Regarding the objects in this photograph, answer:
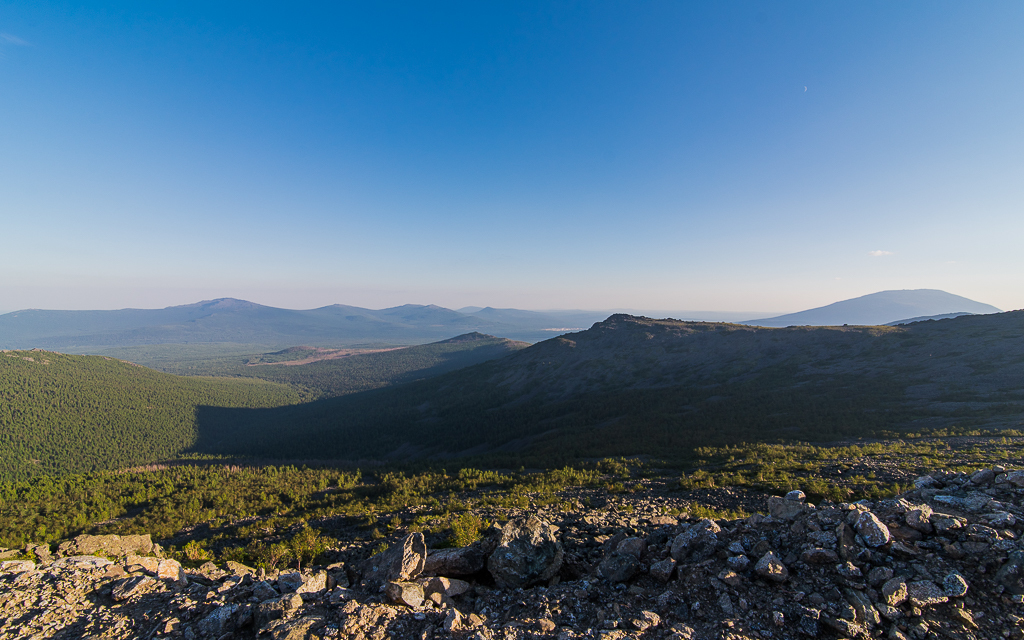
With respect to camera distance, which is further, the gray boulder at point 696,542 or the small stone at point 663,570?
the gray boulder at point 696,542

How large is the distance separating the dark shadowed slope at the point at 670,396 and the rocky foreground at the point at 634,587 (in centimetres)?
1679

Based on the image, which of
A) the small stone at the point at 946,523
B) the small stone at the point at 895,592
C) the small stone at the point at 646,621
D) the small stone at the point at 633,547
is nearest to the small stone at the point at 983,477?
the small stone at the point at 946,523

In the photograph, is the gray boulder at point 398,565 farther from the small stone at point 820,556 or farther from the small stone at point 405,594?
the small stone at point 820,556

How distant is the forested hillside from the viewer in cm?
5972

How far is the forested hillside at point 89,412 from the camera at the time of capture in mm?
59719

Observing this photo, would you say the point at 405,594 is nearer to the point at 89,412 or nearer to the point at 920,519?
the point at 920,519

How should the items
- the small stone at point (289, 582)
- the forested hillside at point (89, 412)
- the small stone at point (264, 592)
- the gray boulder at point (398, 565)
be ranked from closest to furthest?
the small stone at point (264, 592), the small stone at point (289, 582), the gray boulder at point (398, 565), the forested hillside at point (89, 412)

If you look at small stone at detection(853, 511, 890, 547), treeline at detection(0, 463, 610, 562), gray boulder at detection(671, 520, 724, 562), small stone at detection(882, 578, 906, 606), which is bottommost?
treeline at detection(0, 463, 610, 562)

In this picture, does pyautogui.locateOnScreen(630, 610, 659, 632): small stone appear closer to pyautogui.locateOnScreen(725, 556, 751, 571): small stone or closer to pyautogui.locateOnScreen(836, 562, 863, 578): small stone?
pyautogui.locateOnScreen(725, 556, 751, 571): small stone

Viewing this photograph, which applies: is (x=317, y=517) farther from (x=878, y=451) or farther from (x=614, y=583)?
(x=878, y=451)

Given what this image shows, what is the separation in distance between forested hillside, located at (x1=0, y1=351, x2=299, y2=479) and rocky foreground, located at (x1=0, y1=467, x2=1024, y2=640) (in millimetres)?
77922

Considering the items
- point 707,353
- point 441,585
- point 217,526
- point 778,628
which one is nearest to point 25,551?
point 217,526

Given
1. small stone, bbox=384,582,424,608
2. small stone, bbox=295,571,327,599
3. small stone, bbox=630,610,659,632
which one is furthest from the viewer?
small stone, bbox=295,571,327,599

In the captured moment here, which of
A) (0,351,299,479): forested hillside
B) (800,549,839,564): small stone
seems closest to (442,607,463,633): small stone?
(800,549,839,564): small stone
